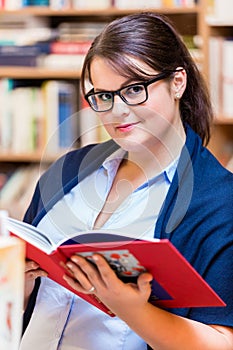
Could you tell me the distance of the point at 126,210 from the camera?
1513mm

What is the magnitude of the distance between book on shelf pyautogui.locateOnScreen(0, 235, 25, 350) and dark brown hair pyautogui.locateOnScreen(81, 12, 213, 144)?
0.46 meters

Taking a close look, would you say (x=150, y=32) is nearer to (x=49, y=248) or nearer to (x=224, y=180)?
(x=224, y=180)

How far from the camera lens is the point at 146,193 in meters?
1.53

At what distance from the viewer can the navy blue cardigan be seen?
136 centimetres

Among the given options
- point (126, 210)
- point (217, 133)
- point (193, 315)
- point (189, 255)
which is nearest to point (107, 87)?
point (126, 210)

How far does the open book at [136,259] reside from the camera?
1.11 meters

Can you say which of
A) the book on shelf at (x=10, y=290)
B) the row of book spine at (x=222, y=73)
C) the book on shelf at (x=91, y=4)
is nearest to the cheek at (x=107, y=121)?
the book on shelf at (x=10, y=290)

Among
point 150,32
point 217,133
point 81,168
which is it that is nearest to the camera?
point 150,32

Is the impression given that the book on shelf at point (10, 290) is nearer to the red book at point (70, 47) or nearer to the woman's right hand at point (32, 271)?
the woman's right hand at point (32, 271)

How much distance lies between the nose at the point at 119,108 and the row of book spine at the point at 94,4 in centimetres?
159

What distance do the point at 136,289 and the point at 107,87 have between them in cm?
42

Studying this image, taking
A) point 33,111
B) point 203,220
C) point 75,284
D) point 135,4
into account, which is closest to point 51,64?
point 33,111

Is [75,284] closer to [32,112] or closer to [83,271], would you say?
[83,271]

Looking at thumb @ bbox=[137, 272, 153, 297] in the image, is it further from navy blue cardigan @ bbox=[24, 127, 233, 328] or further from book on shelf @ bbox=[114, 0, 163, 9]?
book on shelf @ bbox=[114, 0, 163, 9]
